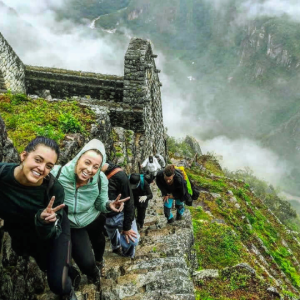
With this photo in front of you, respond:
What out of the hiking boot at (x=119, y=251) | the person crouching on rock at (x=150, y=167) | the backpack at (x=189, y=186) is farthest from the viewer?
the person crouching on rock at (x=150, y=167)

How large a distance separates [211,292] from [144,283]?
2.39 meters

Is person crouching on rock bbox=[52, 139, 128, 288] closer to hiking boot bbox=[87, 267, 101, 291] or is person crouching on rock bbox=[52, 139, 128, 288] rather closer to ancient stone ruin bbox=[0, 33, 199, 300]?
hiking boot bbox=[87, 267, 101, 291]

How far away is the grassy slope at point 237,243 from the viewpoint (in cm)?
629

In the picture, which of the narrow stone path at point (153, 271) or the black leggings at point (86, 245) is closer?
the black leggings at point (86, 245)

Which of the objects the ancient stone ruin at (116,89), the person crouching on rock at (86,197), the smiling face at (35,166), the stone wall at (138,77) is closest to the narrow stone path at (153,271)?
the person crouching on rock at (86,197)

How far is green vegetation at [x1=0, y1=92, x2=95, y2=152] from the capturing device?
20.0 feet

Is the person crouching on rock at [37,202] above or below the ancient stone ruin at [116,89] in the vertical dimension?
below

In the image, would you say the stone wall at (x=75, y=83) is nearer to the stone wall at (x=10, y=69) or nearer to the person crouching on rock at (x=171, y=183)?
the stone wall at (x=10, y=69)

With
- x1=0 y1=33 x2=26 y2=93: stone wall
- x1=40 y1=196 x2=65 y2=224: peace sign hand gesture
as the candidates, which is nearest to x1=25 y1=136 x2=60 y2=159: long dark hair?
x1=40 y1=196 x2=65 y2=224: peace sign hand gesture

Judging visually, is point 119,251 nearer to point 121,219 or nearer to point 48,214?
point 121,219

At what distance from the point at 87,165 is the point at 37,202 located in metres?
0.77

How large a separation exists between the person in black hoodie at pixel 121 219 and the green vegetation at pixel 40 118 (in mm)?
2303

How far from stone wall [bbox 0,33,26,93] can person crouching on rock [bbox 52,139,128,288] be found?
942 cm

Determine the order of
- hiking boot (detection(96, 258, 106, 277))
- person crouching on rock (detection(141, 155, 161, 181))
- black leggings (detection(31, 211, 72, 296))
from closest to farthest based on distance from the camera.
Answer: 1. black leggings (detection(31, 211, 72, 296))
2. hiking boot (detection(96, 258, 106, 277))
3. person crouching on rock (detection(141, 155, 161, 181))
